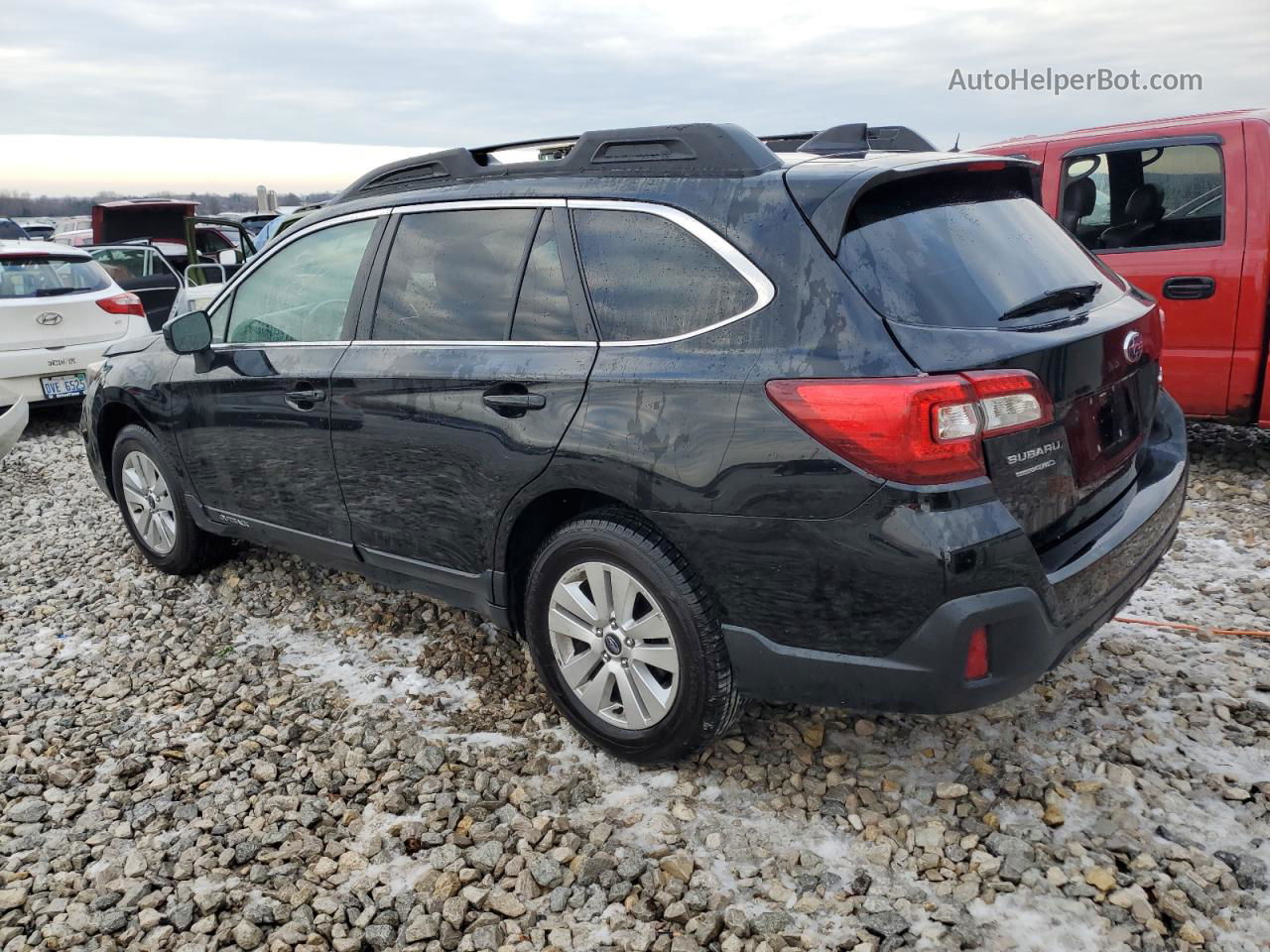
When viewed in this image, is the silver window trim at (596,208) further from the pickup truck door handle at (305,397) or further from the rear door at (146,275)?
the rear door at (146,275)

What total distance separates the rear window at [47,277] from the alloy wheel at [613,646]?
7428 mm

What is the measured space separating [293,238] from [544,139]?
1226mm

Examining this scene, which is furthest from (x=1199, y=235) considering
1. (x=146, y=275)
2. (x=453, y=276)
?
(x=146, y=275)

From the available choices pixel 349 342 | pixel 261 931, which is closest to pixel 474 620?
pixel 349 342

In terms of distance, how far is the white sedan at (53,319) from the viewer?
8.27m

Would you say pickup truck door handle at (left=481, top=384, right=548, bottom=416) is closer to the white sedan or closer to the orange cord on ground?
the orange cord on ground

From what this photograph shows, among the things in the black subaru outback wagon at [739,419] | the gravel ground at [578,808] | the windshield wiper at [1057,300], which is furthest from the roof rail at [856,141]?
the gravel ground at [578,808]

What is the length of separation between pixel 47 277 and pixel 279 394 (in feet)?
20.2

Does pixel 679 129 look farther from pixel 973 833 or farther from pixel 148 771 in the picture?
pixel 148 771

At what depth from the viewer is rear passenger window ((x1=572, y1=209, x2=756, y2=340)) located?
8.96ft

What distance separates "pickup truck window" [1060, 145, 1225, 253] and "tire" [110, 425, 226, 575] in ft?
16.7

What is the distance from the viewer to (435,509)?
136 inches

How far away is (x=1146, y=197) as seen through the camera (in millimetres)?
5840

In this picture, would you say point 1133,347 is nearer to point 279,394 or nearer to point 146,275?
point 279,394
